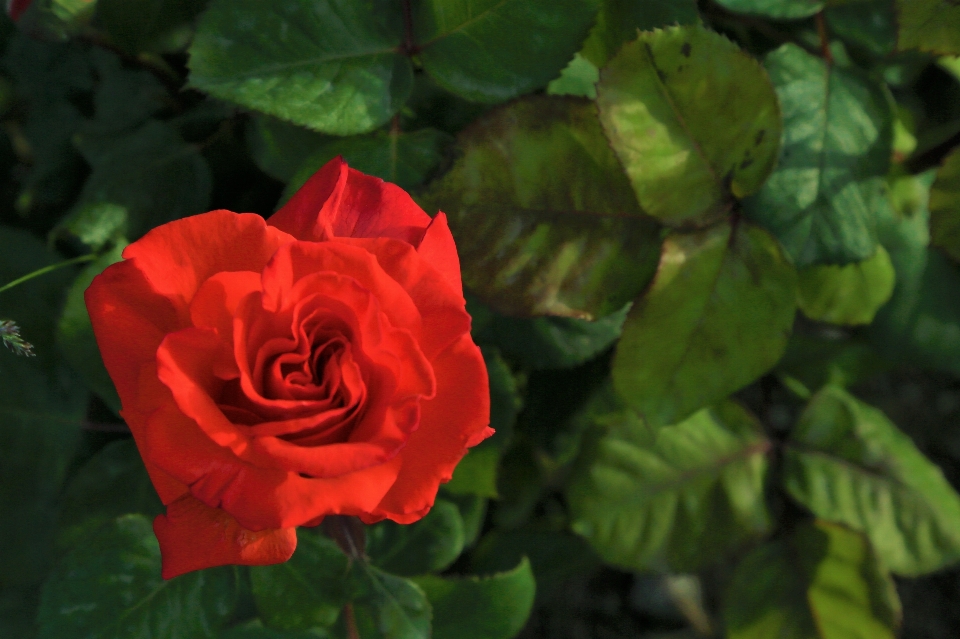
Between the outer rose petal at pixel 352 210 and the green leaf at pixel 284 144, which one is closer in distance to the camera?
the outer rose petal at pixel 352 210

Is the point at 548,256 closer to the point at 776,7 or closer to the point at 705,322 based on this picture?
the point at 705,322

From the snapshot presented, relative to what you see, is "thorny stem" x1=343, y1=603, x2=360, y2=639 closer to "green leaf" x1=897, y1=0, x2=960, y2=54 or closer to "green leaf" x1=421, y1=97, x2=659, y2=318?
"green leaf" x1=421, y1=97, x2=659, y2=318

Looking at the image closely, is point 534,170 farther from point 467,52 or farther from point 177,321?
point 177,321

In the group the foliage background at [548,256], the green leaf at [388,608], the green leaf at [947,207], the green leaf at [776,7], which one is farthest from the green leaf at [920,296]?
the green leaf at [388,608]

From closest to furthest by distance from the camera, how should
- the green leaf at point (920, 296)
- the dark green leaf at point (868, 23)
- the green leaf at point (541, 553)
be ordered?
the dark green leaf at point (868, 23) → the green leaf at point (920, 296) → the green leaf at point (541, 553)

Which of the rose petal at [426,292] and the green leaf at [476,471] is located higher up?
the rose petal at [426,292]

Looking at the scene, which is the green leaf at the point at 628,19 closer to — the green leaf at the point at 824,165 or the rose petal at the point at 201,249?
the green leaf at the point at 824,165
